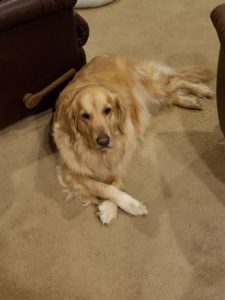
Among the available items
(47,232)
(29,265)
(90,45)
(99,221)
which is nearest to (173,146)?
(99,221)

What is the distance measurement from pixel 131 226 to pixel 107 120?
52 centimetres

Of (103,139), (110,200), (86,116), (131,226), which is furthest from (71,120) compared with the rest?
(131,226)

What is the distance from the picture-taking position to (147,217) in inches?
72.4

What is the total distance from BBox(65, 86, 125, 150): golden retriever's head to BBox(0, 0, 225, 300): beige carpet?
0.35 meters

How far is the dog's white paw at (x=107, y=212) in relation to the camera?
71.7 inches

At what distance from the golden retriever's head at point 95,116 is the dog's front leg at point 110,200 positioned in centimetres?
21

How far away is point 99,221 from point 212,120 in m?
0.94

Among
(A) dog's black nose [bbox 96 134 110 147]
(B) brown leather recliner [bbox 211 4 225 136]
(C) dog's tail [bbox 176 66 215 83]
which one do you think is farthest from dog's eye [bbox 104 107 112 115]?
(C) dog's tail [bbox 176 66 215 83]

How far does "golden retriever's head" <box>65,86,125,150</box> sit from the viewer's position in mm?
1774

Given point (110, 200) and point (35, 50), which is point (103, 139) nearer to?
point (110, 200)

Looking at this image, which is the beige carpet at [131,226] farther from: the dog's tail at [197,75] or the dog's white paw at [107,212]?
the dog's tail at [197,75]

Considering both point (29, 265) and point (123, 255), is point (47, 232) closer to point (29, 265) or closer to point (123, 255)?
point (29, 265)

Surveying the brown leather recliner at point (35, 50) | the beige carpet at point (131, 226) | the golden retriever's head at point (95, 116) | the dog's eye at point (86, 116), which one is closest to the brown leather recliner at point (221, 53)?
the beige carpet at point (131, 226)

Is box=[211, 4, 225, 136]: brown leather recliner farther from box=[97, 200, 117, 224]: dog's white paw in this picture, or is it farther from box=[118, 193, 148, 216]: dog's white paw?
box=[97, 200, 117, 224]: dog's white paw
